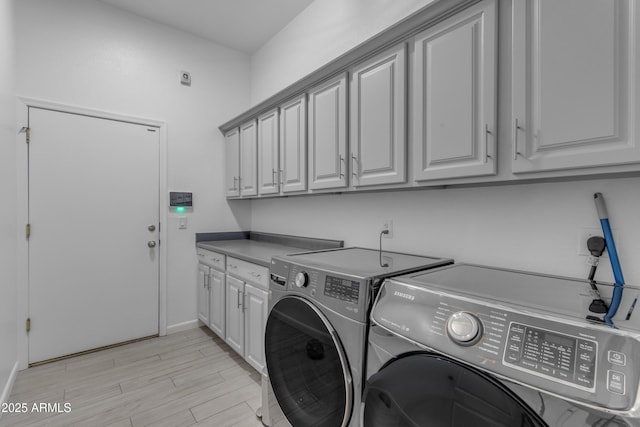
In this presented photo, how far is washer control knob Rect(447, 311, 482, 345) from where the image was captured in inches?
31.6

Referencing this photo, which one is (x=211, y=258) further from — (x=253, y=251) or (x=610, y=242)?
(x=610, y=242)

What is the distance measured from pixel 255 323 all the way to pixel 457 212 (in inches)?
60.5

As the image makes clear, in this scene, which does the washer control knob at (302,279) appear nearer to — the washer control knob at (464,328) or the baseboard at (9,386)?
the washer control knob at (464,328)

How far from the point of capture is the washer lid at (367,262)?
4.20 feet

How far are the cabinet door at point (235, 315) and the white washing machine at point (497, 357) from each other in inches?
56.6

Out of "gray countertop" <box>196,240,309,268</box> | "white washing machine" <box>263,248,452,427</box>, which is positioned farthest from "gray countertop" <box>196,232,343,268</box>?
"white washing machine" <box>263,248,452,427</box>

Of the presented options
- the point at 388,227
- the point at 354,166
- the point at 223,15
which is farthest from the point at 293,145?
the point at 223,15

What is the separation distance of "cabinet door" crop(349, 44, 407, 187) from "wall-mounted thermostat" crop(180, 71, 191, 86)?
2138mm

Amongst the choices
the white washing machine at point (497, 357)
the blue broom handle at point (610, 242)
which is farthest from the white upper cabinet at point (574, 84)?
the white washing machine at point (497, 357)

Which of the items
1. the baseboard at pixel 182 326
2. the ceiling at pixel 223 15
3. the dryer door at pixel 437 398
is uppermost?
the ceiling at pixel 223 15

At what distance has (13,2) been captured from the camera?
2225mm

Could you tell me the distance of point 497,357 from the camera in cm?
75

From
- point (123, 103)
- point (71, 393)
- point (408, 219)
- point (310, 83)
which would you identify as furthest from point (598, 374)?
point (123, 103)

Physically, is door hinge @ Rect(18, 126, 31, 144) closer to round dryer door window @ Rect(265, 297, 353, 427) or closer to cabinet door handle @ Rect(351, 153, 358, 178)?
round dryer door window @ Rect(265, 297, 353, 427)
